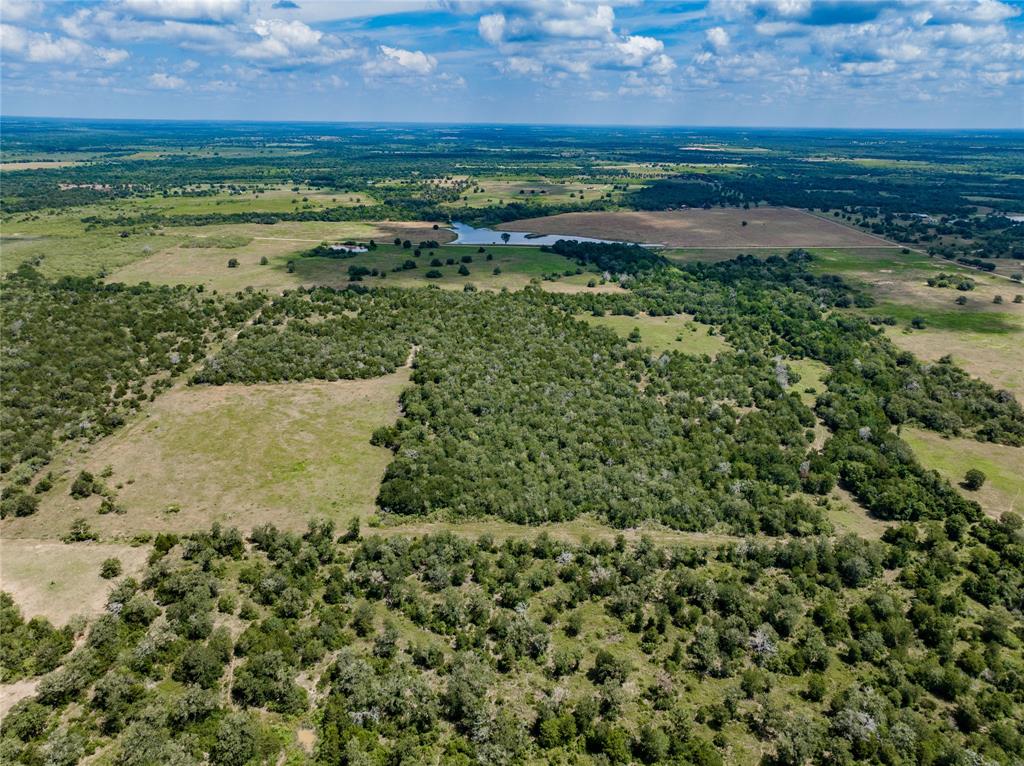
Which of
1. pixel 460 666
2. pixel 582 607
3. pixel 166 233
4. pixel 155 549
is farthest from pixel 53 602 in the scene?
pixel 166 233

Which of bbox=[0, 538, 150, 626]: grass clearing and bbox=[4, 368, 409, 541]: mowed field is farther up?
bbox=[4, 368, 409, 541]: mowed field

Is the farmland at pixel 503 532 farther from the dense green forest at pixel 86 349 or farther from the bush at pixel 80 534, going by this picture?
the dense green forest at pixel 86 349

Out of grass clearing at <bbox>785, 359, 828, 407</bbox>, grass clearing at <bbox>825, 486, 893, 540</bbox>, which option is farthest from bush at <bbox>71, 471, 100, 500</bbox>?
grass clearing at <bbox>785, 359, 828, 407</bbox>

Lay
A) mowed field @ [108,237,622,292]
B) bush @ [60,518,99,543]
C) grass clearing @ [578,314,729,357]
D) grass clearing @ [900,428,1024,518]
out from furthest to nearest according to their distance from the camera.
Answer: mowed field @ [108,237,622,292] → grass clearing @ [578,314,729,357] → grass clearing @ [900,428,1024,518] → bush @ [60,518,99,543]

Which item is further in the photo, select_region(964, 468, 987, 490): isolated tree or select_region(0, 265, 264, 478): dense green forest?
select_region(0, 265, 264, 478): dense green forest

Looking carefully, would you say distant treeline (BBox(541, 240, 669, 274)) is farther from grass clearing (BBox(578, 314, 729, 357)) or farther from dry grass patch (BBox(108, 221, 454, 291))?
dry grass patch (BBox(108, 221, 454, 291))

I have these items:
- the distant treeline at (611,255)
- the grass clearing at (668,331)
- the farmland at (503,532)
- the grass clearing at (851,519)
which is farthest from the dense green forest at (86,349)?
the distant treeline at (611,255)
